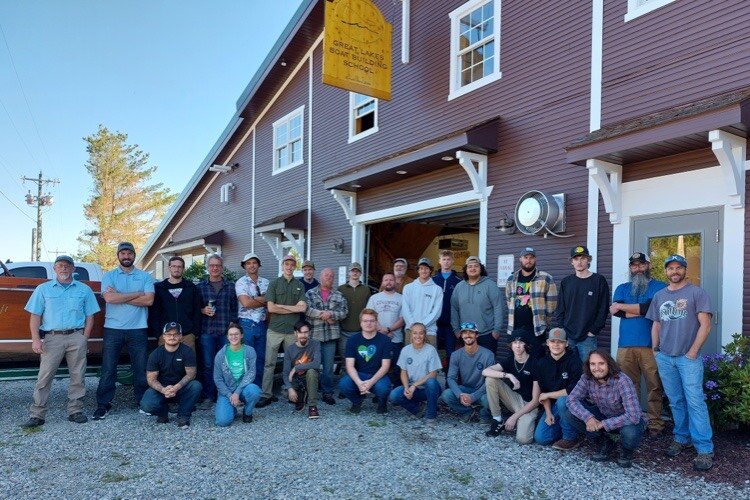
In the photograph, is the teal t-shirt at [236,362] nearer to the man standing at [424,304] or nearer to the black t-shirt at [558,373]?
the man standing at [424,304]

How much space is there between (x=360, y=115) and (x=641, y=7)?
5.88 meters

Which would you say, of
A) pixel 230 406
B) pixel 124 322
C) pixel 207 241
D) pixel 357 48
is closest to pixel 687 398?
pixel 230 406

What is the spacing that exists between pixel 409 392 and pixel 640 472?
7.72 feet

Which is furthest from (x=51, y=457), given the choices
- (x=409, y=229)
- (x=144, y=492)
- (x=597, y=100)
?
(x=409, y=229)

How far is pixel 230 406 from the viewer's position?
5914 mm

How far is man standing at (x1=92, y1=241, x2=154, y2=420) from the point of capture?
6.23 m

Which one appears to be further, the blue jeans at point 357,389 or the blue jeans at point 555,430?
the blue jeans at point 357,389

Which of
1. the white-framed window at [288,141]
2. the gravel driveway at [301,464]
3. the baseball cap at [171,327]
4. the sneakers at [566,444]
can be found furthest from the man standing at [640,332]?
the white-framed window at [288,141]

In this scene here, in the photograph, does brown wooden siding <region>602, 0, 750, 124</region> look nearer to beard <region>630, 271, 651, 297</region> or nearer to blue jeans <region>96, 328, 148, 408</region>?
beard <region>630, 271, 651, 297</region>

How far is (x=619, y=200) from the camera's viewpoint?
6543 mm

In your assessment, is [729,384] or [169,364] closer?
[729,384]

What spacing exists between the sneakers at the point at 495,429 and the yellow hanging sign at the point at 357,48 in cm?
529

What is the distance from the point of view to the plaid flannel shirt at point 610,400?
465 cm

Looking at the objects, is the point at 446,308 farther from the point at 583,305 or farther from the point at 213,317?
the point at 213,317
